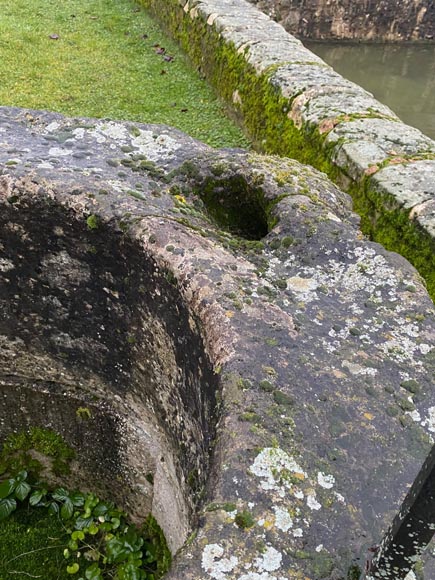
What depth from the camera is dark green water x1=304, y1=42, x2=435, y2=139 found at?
30.9 feet

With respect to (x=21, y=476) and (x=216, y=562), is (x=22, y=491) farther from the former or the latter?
(x=216, y=562)

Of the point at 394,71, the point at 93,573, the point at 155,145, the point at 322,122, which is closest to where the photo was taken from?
the point at 155,145

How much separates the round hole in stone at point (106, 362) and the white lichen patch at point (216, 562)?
1.39 feet

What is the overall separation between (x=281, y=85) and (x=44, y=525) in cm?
326

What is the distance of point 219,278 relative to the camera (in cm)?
175

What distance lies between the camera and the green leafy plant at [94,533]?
2854 millimetres

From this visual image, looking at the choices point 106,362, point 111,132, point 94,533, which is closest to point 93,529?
point 94,533

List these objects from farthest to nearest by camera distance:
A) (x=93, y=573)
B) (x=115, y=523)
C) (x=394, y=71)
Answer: (x=394, y=71) < (x=115, y=523) < (x=93, y=573)

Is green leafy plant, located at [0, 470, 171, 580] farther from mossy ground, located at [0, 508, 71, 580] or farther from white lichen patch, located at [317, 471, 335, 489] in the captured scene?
white lichen patch, located at [317, 471, 335, 489]

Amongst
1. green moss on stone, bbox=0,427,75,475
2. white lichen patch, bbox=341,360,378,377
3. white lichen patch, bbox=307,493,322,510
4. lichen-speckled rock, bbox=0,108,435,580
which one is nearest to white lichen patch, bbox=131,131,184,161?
lichen-speckled rock, bbox=0,108,435,580

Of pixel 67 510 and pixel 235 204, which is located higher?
pixel 235 204

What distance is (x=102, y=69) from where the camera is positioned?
20.8ft

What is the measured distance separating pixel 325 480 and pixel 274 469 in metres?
0.12

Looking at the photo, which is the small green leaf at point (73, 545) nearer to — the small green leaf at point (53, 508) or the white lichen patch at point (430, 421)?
the small green leaf at point (53, 508)
